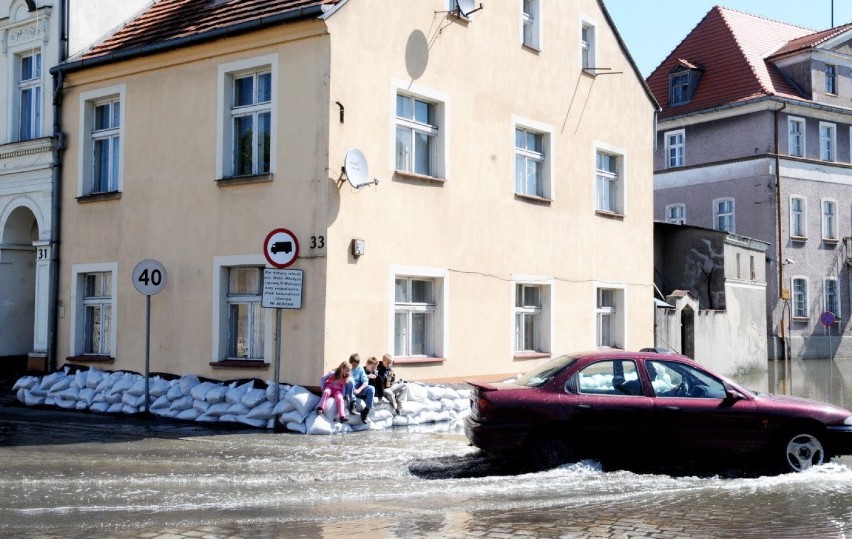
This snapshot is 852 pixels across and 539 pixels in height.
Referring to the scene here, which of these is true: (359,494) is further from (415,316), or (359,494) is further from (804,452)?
(415,316)

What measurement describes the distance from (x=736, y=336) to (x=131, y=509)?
26.1 metres

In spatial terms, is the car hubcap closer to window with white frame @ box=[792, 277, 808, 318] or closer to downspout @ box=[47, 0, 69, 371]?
downspout @ box=[47, 0, 69, 371]

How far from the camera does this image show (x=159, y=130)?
18.0 m

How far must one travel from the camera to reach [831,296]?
140 feet

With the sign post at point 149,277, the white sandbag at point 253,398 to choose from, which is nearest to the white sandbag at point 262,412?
the white sandbag at point 253,398

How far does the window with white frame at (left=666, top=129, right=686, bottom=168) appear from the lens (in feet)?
142

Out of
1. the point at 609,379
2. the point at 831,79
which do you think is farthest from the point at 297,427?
the point at 831,79

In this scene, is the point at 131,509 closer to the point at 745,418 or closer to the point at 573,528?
the point at 573,528

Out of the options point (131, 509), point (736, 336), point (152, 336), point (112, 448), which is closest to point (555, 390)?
point (131, 509)

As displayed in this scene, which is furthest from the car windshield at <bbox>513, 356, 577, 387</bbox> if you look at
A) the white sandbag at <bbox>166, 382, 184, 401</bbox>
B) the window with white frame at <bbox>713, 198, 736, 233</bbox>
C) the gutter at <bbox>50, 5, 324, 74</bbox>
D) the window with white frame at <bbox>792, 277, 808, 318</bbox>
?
the window with white frame at <bbox>792, 277, 808, 318</bbox>

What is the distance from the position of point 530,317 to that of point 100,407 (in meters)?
8.78

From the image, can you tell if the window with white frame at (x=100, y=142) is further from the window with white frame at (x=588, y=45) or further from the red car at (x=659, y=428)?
the red car at (x=659, y=428)

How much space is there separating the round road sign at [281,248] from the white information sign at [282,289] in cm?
18

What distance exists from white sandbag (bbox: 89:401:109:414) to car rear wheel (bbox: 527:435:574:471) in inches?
358
